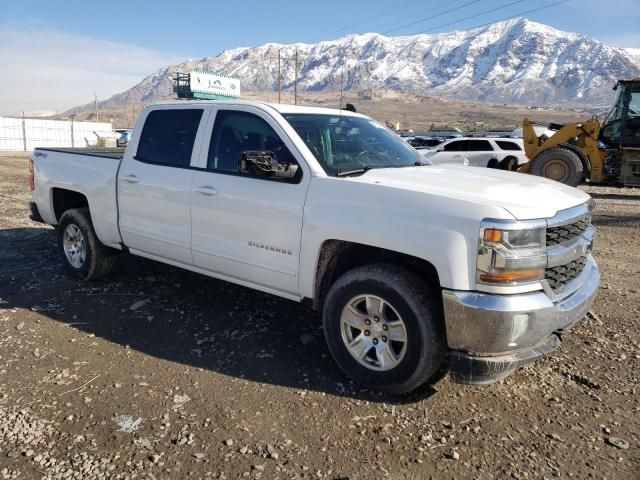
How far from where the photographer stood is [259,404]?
11.4ft

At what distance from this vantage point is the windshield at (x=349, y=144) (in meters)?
4.08

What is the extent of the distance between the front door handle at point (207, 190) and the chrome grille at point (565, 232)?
99.4 inches

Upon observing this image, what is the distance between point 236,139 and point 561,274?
2.70 meters

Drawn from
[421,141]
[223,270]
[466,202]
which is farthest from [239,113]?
[421,141]

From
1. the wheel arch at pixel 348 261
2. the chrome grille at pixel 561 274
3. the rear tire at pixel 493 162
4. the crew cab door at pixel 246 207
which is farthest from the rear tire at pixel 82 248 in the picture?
the rear tire at pixel 493 162

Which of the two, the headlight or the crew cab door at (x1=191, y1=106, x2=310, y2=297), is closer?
the headlight

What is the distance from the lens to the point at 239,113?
14.4 feet

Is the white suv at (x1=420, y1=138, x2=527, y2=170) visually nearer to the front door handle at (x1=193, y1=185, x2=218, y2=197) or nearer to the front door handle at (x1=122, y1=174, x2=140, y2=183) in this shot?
the front door handle at (x1=122, y1=174, x2=140, y2=183)

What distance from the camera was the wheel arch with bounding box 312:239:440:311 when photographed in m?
3.59

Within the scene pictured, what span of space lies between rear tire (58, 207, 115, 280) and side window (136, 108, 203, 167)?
114 centimetres

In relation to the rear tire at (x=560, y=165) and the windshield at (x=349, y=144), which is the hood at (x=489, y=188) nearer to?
the windshield at (x=349, y=144)

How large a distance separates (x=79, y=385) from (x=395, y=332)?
7.27 feet

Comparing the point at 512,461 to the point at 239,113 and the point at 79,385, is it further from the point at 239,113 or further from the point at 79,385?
the point at 239,113

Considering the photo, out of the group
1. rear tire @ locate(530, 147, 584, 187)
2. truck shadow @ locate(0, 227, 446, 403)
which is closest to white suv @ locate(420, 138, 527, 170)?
rear tire @ locate(530, 147, 584, 187)
